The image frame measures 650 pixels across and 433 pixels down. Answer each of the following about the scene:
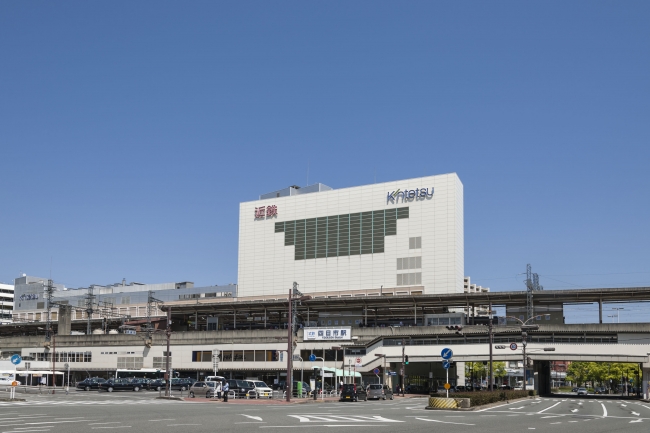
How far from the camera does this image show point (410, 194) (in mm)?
113500

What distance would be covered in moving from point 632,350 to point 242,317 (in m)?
66.5

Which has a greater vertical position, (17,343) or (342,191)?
(342,191)

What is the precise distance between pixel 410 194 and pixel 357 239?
11.8 meters

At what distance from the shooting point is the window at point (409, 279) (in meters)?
110

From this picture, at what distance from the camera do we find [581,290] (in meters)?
92.9

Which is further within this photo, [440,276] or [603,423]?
[440,276]

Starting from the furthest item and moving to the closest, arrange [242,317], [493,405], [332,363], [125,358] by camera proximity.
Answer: [242,317] < [125,358] < [332,363] < [493,405]

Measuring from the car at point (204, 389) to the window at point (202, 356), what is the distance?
1489 inches

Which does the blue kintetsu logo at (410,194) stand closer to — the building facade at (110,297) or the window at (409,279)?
the window at (409,279)

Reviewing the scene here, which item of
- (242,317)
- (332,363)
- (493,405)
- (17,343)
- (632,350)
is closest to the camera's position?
(493,405)

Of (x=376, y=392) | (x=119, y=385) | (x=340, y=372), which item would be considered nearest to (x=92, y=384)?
(x=119, y=385)

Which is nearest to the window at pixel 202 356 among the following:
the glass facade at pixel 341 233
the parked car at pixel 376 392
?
the glass facade at pixel 341 233

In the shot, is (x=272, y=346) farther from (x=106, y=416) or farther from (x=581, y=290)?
(x=106, y=416)

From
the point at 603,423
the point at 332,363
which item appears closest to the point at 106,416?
the point at 603,423
